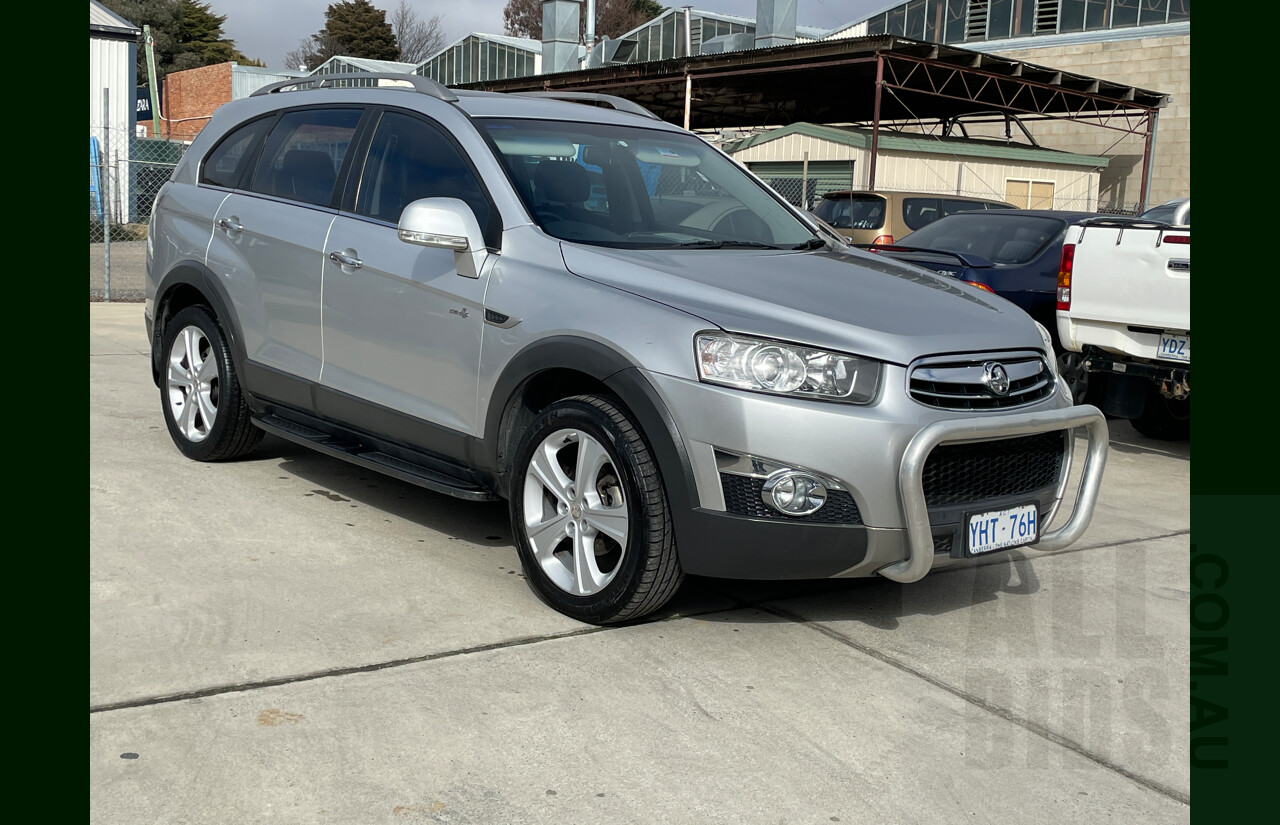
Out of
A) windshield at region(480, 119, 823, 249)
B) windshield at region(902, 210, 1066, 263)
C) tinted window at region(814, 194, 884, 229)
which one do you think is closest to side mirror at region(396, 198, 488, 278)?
windshield at region(480, 119, 823, 249)

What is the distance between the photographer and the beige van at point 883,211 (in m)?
15.2

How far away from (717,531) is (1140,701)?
1.44 m

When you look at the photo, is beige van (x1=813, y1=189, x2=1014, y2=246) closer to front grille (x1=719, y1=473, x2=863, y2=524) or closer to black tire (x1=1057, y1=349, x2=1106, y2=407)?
black tire (x1=1057, y1=349, x2=1106, y2=407)

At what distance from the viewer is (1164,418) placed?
8797 millimetres

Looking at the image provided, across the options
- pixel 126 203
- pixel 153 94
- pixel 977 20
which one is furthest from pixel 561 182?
pixel 153 94

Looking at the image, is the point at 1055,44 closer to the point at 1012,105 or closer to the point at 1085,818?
the point at 1012,105

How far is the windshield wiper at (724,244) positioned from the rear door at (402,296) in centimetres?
77

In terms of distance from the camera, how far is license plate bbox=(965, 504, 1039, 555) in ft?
13.7

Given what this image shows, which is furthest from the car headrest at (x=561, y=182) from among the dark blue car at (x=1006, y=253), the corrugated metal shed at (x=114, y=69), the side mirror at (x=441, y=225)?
the corrugated metal shed at (x=114, y=69)

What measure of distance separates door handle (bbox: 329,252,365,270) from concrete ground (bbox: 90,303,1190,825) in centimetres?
114

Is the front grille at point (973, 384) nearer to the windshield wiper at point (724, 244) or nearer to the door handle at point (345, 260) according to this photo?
the windshield wiper at point (724, 244)

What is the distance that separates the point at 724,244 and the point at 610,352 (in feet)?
3.51

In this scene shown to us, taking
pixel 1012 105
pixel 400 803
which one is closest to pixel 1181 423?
pixel 400 803

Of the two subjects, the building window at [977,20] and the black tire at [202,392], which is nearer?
the black tire at [202,392]
